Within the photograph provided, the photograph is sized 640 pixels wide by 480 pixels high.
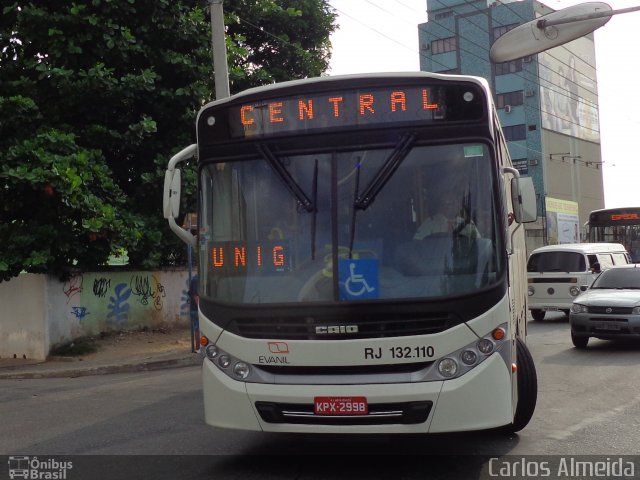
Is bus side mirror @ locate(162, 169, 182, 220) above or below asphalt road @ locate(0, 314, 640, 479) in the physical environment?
above

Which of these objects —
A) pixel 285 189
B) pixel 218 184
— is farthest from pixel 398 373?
pixel 218 184

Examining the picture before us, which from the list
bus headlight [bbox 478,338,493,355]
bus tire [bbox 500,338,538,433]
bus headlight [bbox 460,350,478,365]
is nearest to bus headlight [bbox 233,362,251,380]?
bus headlight [bbox 460,350,478,365]

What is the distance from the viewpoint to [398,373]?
5406 mm

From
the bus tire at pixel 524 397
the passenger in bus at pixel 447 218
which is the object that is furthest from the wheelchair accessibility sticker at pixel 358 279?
the bus tire at pixel 524 397

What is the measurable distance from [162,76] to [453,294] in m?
13.9

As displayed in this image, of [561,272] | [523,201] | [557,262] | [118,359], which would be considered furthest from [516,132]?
[523,201]

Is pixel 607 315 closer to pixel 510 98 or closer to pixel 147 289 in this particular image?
pixel 147 289

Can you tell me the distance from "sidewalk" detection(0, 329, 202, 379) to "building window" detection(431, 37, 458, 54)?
51.9m

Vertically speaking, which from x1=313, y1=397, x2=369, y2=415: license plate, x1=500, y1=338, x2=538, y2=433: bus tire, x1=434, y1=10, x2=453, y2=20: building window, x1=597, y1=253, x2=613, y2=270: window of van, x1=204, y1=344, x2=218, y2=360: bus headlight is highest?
x1=434, y1=10, x2=453, y2=20: building window

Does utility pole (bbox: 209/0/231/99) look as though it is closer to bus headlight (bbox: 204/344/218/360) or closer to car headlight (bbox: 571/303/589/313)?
car headlight (bbox: 571/303/589/313)

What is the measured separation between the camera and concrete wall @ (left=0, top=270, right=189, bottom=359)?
1538 cm

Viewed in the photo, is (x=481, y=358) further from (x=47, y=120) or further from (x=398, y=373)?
(x=47, y=120)

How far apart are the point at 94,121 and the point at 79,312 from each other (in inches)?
168

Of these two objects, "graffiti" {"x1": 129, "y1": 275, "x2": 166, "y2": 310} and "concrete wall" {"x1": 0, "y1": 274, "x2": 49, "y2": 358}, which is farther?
"graffiti" {"x1": 129, "y1": 275, "x2": 166, "y2": 310}
